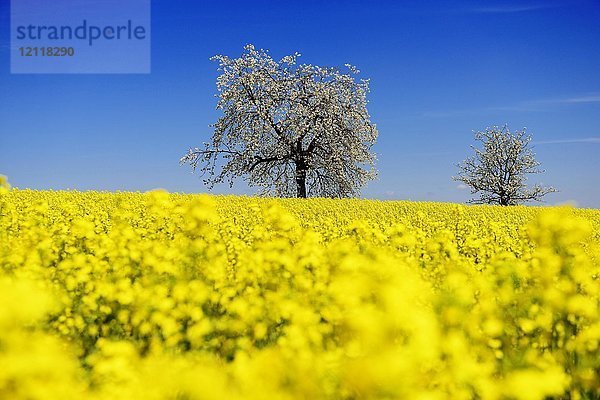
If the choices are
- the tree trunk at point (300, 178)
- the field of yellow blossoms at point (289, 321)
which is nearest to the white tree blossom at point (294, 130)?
the tree trunk at point (300, 178)

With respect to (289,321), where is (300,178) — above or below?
above

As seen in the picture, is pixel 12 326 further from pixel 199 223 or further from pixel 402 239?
pixel 402 239

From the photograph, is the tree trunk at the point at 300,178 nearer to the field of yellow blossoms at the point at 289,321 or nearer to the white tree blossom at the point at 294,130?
the white tree blossom at the point at 294,130

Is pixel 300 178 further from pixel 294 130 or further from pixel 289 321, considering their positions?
pixel 289 321

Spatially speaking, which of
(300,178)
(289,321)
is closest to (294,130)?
(300,178)

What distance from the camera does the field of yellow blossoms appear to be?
258cm

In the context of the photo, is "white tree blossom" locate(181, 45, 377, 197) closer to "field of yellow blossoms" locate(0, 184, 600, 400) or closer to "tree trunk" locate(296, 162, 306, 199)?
"tree trunk" locate(296, 162, 306, 199)

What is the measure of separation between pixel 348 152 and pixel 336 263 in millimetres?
29587

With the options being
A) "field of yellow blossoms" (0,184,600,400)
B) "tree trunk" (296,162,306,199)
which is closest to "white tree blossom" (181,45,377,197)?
"tree trunk" (296,162,306,199)

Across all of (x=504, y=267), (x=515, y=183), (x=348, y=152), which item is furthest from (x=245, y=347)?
(x=515, y=183)

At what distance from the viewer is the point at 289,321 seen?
515cm

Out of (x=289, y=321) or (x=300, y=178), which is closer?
(x=289, y=321)

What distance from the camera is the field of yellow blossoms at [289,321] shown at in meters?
2.58

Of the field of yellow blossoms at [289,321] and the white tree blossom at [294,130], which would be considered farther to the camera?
the white tree blossom at [294,130]
